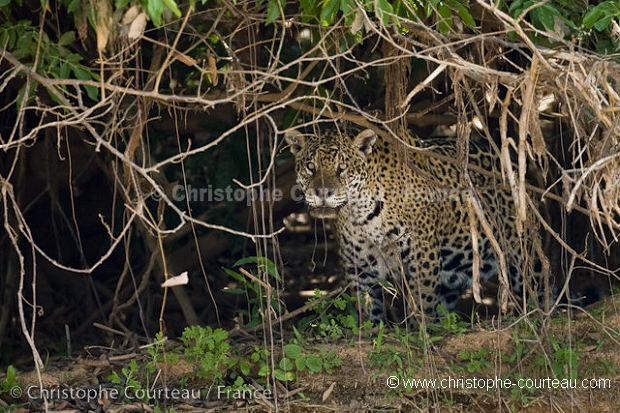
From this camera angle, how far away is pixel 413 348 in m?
6.38

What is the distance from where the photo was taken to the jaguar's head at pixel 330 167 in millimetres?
7633

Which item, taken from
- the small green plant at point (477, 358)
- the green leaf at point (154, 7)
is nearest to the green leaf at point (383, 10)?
the green leaf at point (154, 7)

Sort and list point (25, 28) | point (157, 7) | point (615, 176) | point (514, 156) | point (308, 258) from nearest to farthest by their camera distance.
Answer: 1. point (157, 7)
2. point (615, 176)
3. point (25, 28)
4. point (514, 156)
5. point (308, 258)

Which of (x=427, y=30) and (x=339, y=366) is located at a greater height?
(x=427, y=30)

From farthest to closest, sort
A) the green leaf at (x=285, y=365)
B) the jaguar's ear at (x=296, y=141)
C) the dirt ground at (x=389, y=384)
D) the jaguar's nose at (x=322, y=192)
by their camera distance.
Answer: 1. the jaguar's ear at (x=296, y=141)
2. the jaguar's nose at (x=322, y=192)
3. the green leaf at (x=285, y=365)
4. the dirt ground at (x=389, y=384)

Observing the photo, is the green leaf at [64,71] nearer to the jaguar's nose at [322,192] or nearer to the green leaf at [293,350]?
the green leaf at [293,350]

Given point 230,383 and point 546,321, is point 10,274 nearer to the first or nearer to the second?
point 230,383

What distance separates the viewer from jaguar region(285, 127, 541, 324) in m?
7.73

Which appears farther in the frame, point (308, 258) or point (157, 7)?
point (308, 258)

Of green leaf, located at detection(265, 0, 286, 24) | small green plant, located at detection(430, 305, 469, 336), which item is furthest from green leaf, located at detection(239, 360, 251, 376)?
green leaf, located at detection(265, 0, 286, 24)

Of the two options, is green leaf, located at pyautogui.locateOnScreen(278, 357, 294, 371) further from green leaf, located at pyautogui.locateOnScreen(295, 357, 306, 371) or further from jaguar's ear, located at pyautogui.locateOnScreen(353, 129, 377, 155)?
jaguar's ear, located at pyautogui.locateOnScreen(353, 129, 377, 155)

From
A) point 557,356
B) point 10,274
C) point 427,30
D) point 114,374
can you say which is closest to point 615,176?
point 427,30

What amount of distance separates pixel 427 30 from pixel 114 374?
101 inches

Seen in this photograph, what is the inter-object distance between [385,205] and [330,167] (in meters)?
0.51
